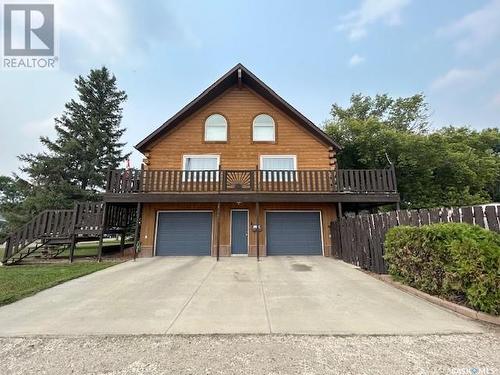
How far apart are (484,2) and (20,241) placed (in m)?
21.8

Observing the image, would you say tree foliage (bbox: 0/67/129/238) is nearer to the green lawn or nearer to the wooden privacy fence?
the green lawn

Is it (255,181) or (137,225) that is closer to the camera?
(137,225)

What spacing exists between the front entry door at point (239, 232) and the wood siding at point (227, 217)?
184 millimetres

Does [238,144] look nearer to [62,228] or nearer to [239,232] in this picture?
[239,232]

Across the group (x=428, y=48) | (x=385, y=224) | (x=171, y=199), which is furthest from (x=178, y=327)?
(x=428, y=48)

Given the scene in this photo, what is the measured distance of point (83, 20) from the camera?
417 inches

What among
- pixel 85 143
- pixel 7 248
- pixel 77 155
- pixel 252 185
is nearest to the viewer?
pixel 7 248

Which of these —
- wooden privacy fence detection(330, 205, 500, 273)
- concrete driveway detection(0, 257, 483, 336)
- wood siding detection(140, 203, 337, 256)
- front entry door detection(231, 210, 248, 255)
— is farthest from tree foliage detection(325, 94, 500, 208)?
concrete driveway detection(0, 257, 483, 336)

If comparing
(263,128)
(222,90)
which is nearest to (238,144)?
(263,128)

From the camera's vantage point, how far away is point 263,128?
12.2 metres

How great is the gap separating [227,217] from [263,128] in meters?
4.78

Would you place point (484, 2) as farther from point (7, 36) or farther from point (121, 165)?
point (121, 165)

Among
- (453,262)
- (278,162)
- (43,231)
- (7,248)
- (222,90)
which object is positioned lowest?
(7,248)

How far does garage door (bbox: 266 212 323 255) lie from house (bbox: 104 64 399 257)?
44 mm
